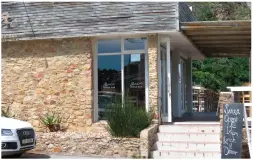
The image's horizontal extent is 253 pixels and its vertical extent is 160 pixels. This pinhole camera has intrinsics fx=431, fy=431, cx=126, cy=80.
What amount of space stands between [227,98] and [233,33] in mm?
4021

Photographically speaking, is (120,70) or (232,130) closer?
(232,130)

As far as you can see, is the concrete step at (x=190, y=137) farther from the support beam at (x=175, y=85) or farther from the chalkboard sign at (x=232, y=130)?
the support beam at (x=175, y=85)

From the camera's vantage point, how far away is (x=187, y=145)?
1156cm

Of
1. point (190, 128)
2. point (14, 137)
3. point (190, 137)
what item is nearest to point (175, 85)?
point (190, 128)

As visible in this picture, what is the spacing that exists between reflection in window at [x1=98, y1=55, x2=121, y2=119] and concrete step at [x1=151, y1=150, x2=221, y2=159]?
9.82 feet

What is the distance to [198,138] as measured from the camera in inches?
468

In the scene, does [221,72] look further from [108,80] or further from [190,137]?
[190,137]

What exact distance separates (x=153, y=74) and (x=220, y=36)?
301 centimetres

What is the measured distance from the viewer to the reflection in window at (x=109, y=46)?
13.7 metres

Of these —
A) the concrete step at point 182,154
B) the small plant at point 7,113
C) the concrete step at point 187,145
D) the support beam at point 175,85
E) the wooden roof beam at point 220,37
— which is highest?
the wooden roof beam at point 220,37

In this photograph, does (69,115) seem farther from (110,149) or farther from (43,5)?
(43,5)

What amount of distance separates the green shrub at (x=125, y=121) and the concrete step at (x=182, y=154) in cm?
86

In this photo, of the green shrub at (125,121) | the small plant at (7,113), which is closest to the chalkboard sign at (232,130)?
the green shrub at (125,121)

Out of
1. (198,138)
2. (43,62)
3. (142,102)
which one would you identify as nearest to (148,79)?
(142,102)
